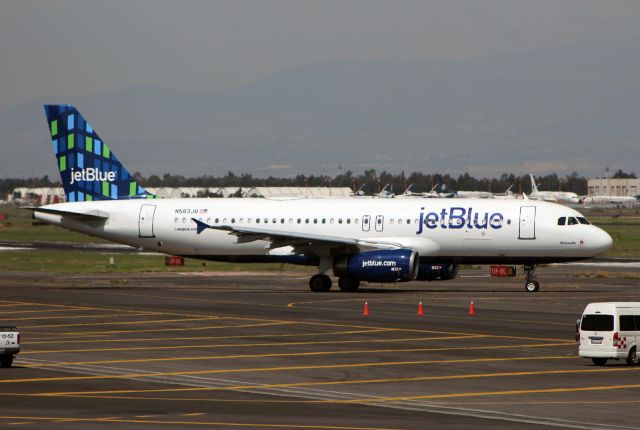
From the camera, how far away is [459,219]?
6166cm

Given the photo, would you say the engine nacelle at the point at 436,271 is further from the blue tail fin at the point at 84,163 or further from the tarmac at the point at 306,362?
the blue tail fin at the point at 84,163

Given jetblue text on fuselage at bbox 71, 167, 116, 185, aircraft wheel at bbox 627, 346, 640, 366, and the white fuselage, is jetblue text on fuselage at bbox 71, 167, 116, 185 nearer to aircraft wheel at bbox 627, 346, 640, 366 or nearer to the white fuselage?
the white fuselage

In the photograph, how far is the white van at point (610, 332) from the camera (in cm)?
3306

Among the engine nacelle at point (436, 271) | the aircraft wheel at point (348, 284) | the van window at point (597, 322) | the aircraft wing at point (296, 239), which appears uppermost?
the aircraft wing at point (296, 239)

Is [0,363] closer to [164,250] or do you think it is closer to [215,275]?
[164,250]

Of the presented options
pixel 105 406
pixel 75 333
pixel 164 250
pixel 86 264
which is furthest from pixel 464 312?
pixel 86 264

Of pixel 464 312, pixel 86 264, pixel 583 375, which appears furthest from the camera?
pixel 86 264

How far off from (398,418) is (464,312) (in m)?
26.0

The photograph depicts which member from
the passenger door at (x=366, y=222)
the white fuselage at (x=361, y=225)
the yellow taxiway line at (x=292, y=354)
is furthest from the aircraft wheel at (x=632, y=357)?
the passenger door at (x=366, y=222)

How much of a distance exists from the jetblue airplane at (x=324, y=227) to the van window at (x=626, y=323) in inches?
1035

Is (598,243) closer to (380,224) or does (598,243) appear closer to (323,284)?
(380,224)

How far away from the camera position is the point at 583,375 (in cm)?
3170

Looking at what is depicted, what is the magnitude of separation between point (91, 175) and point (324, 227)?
13.8m

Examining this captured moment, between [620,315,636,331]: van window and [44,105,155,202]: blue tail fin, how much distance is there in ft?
133
